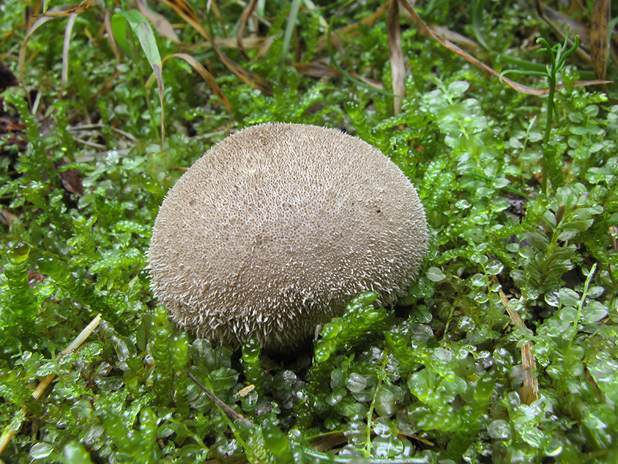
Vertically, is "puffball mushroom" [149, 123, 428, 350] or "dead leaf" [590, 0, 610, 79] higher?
"dead leaf" [590, 0, 610, 79]

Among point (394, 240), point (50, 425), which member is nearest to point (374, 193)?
point (394, 240)

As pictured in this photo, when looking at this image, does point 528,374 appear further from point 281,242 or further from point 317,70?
point 317,70

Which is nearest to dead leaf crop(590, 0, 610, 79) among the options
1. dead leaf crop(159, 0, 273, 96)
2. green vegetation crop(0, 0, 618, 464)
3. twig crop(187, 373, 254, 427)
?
green vegetation crop(0, 0, 618, 464)

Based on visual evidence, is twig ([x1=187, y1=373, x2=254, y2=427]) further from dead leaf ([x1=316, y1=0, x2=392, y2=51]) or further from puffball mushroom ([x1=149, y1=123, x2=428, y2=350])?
dead leaf ([x1=316, y1=0, x2=392, y2=51])

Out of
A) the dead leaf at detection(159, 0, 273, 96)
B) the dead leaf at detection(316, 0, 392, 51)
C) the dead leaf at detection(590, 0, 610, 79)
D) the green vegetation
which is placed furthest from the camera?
the dead leaf at detection(316, 0, 392, 51)

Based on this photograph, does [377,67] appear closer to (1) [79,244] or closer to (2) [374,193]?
(2) [374,193]

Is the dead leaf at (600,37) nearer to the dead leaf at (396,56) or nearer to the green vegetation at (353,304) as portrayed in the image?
the green vegetation at (353,304)

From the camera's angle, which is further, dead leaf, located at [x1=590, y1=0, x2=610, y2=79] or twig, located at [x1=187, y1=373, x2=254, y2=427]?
dead leaf, located at [x1=590, y1=0, x2=610, y2=79]
